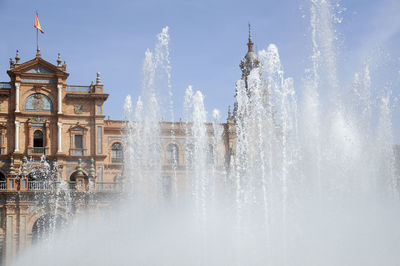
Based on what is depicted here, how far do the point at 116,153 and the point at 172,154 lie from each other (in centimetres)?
480

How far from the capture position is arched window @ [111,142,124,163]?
4956 centimetres

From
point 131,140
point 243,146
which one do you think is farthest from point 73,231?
point 243,146

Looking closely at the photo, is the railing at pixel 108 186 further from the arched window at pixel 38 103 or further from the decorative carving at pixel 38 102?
the decorative carving at pixel 38 102

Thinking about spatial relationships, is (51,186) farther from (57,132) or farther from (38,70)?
(38,70)

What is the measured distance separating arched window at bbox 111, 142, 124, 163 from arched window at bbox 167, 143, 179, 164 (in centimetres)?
411

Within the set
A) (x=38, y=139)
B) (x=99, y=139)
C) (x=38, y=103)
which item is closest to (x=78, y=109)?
(x=99, y=139)

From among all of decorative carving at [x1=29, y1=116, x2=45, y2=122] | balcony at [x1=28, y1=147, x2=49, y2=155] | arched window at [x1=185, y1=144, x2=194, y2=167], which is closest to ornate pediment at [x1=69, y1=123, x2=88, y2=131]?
decorative carving at [x1=29, y1=116, x2=45, y2=122]

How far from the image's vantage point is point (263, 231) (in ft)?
99.0

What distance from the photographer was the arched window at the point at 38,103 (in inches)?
1847

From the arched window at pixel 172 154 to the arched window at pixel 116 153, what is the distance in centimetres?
411

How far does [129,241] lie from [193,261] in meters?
8.12

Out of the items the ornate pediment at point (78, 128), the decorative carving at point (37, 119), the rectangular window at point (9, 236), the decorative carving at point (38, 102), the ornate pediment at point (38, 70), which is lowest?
the rectangular window at point (9, 236)

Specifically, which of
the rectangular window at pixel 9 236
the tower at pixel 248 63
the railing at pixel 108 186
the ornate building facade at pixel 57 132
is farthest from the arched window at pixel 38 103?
the tower at pixel 248 63

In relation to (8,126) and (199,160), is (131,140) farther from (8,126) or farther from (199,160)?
(8,126)
